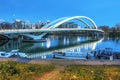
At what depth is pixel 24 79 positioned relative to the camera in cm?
794

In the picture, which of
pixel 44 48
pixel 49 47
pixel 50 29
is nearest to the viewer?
pixel 44 48

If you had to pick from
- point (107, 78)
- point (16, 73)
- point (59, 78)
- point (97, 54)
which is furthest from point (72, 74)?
point (97, 54)

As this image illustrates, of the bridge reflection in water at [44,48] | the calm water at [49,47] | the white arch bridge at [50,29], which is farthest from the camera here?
the white arch bridge at [50,29]

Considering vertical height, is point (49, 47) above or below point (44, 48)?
above

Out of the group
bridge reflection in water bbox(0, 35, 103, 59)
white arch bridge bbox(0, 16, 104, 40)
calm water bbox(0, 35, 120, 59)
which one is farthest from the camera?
white arch bridge bbox(0, 16, 104, 40)

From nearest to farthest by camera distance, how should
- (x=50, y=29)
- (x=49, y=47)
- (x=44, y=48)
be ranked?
(x=44, y=48), (x=49, y=47), (x=50, y=29)

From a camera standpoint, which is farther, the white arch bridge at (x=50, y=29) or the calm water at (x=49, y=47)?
the white arch bridge at (x=50, y=29)

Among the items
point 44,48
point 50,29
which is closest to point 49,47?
point 44,48

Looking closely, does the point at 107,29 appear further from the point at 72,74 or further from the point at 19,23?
the point at 72,74

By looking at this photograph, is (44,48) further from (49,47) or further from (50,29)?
(50,29)

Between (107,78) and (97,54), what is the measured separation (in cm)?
3836

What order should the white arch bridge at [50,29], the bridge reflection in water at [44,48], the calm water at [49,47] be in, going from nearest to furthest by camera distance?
the bridge reflection in water at [44,48] < the calm water at [49,47] < the white arch bridge at [50,29]

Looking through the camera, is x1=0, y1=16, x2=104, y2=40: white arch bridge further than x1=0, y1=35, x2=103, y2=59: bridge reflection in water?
Yes

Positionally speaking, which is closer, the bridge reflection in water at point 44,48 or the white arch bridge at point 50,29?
the bridge reflection in water at point 44,48
